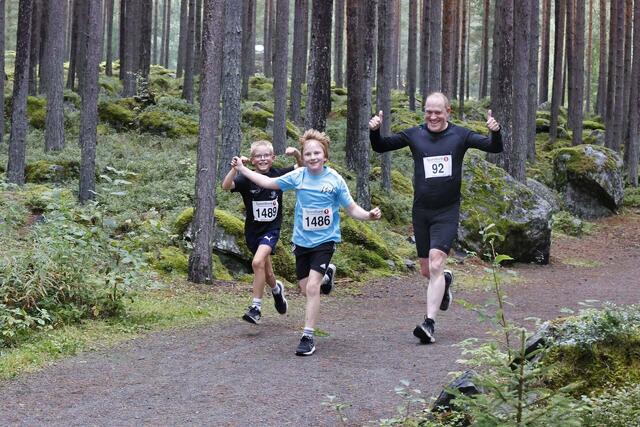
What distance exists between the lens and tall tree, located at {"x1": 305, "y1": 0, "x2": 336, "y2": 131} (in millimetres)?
16891

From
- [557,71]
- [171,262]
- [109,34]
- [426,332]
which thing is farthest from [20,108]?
[109,34]

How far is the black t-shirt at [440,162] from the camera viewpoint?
7000mm

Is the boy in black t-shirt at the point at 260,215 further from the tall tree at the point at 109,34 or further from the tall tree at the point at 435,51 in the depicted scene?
the tall tree at the point at 109,34

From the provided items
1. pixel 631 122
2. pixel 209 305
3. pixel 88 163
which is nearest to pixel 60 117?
pixel 88 163

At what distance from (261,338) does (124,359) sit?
1.46 metres

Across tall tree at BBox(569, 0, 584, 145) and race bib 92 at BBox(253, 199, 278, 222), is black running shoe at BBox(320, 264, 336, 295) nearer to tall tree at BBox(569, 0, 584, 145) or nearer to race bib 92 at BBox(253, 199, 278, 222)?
race bib 92 at BBox(253, 199, 278, 222)

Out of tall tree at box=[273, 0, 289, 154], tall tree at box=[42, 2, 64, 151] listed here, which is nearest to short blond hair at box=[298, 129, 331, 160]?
tall tree at box=[273, 0, 289, 154]

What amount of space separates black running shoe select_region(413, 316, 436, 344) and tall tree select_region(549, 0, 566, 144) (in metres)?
26.0

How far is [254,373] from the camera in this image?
597 cm

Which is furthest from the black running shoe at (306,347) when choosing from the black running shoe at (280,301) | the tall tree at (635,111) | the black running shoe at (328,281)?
the tall tree at (635,111)

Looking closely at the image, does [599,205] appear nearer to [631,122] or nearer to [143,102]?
[631,122]

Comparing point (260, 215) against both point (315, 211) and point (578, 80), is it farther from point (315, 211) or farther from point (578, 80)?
point (578, 80)

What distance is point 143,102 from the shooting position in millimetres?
26609

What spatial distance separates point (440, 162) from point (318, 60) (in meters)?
10.9
